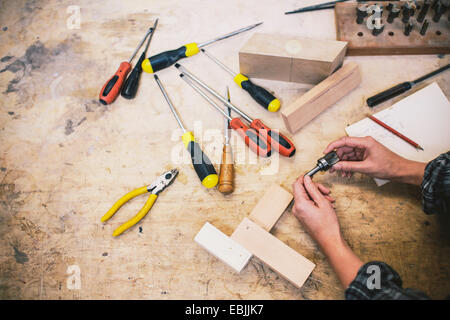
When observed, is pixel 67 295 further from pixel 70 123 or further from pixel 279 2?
pixel 279 2

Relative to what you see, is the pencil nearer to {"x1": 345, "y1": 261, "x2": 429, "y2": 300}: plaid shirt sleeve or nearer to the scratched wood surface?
the scratched wood surface

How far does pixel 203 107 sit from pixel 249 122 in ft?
0.64

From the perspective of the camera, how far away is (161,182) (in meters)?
0.98

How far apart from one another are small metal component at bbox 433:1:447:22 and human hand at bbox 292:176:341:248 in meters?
0.79

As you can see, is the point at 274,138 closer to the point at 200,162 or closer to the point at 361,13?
the point at 200,162

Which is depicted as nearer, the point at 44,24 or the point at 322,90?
the point at 322,90

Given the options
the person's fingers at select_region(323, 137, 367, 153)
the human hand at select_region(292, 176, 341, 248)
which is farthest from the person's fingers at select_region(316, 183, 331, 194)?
the person's fingers at select_region(323, 137, 367, 153)

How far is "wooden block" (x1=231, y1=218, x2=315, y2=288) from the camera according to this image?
0.83 metres

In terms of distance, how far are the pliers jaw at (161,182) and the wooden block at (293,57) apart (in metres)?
0.49

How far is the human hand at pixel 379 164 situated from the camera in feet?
2.83

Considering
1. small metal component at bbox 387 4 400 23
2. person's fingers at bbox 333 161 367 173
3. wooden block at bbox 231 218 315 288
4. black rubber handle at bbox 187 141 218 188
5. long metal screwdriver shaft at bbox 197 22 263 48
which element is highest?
small metal component at bbox 387 4 400 23

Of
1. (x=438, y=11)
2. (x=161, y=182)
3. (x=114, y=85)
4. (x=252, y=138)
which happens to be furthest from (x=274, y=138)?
(x=438, y=11)

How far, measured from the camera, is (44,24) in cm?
137

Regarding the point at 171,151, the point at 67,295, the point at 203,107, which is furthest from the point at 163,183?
the point at 67,295
